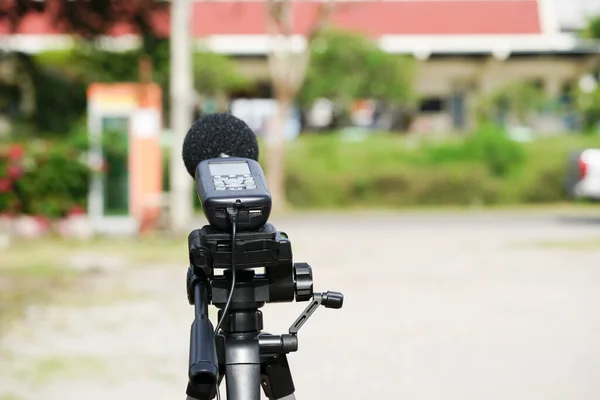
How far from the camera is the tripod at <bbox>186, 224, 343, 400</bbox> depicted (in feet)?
8.23

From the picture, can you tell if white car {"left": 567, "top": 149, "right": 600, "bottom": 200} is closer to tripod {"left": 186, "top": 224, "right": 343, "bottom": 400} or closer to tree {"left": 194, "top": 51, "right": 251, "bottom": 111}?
tree {"left": 194, "top": 51, "right": 251, "bottom": 111}

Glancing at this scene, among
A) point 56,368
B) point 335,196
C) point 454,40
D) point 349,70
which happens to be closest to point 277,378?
point 56,368

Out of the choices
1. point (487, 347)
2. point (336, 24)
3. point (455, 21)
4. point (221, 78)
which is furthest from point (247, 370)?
point (455, 21)

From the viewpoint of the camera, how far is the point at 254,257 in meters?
2.51

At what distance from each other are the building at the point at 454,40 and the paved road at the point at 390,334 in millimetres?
23742

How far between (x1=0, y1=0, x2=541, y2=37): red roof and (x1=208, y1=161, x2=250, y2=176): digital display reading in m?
35.8

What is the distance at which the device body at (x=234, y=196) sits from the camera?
8.20 feet

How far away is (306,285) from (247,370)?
0.23 m

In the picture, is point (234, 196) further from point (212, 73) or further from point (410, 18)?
point (410, 18)

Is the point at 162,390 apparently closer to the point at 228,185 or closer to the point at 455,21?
the point at 228,185

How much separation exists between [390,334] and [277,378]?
21.2 ft

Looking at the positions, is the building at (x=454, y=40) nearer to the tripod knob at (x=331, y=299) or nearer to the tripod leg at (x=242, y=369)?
the tripod knob at (x=331, y=299)

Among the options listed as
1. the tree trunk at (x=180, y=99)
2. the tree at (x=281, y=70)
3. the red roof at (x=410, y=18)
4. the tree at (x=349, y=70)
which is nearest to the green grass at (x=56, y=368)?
the tree trunk at (x=180, y=99)

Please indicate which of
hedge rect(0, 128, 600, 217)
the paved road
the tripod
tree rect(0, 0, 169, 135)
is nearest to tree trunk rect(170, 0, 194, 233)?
tree rect(0, 0, 169, 135)
